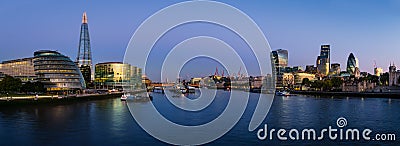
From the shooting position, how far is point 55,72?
233 feet

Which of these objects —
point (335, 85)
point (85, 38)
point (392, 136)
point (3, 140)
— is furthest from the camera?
point (85, 38)

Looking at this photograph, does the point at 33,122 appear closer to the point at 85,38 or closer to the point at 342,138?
the point at 342,138

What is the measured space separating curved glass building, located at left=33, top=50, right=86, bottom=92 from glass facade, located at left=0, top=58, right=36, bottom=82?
4118mm

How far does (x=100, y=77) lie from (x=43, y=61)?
176 ft

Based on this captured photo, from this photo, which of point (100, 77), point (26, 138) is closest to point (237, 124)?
point (26, 138)

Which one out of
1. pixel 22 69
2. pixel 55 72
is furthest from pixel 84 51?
pixel 55 72

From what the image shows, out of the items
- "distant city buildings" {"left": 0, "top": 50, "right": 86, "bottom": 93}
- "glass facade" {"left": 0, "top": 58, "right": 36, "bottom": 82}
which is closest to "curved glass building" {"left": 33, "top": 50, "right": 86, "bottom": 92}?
"distant city buildings" {"left": 0, "top": 50, "right": 86, "bottom": 93}

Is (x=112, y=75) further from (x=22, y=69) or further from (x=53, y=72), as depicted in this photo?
(x=53, y=72)

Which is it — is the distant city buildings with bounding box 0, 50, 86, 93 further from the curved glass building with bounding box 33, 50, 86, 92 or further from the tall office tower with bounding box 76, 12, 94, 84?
the tall office tower with bounding box 76, 12, 94, 84

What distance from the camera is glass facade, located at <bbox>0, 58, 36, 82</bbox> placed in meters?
76.5

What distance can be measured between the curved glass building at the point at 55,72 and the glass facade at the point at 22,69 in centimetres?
412

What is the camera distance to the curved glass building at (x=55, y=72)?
70562 mm

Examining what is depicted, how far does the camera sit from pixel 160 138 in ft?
64.8

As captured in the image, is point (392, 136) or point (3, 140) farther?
point (392, 136)
